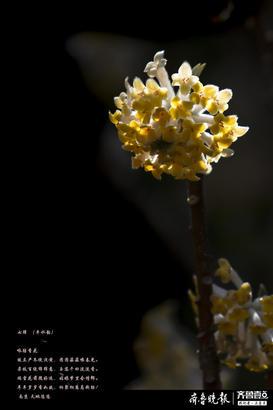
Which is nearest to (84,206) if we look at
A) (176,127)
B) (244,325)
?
(244,325)

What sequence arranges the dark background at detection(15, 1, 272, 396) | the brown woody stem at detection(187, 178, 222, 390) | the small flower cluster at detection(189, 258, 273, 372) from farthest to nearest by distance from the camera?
the dark background at detection(15, 1, 272, 396), the small flower cluster at detection(189, 258, 273, 372), the brown woody stem at detection(187, 178, 222, 390)

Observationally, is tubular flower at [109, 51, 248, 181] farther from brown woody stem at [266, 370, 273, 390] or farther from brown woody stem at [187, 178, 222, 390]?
brown woody stem at [266, 370, 273, 390]

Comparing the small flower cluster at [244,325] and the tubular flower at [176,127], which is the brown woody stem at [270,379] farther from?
the tubular flower at [176,127]

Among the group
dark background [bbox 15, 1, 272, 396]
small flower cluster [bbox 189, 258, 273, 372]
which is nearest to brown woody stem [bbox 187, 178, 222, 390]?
small flower cluster [bbox 189, 258, 273, 372]

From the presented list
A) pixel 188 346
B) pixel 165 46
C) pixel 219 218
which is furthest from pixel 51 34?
pixel 188 346

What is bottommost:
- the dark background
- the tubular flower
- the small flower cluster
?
the small flower cluster

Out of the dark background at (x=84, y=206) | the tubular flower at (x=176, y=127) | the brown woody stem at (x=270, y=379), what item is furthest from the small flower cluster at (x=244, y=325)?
the dark background at (x=84, y=206)
